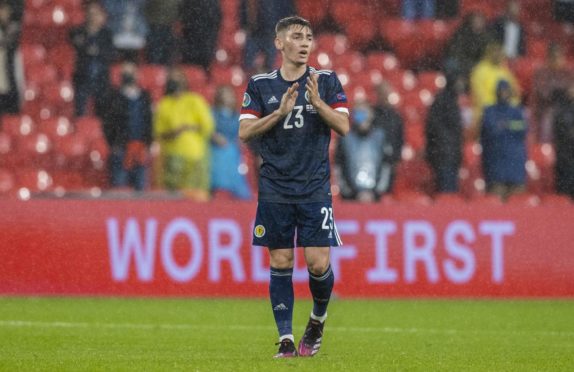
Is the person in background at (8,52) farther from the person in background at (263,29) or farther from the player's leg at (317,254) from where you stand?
the player's leg at (317,254)

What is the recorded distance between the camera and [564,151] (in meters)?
17.7

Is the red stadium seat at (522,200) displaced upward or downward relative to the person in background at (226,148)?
downward

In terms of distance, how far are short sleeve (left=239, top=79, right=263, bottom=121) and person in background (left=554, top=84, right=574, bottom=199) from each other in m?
Answer: 9.78

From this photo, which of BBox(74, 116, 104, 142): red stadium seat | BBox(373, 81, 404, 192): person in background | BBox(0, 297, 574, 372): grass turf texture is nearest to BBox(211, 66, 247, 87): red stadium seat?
BBox(74, 116, 104, 142): red stadium seat

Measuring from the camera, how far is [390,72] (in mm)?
20156

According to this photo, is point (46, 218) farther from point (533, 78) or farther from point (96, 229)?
point (533, 78)

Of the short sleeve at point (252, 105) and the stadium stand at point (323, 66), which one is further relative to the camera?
the stadium stand at point (323, 66)

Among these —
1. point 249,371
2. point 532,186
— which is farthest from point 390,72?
point 249,371

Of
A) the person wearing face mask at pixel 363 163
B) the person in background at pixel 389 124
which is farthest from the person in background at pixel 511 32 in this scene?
the person wearing face mask at pixel 363 163

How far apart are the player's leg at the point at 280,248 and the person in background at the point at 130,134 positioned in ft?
25.8

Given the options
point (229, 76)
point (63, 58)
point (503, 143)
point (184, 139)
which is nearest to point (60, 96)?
point (63, 58)

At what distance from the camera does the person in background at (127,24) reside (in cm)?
1834

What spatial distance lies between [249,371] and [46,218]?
7263mm

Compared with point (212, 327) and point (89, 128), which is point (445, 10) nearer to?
point (89, 128)
